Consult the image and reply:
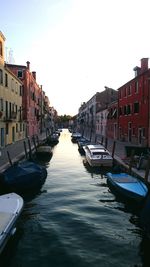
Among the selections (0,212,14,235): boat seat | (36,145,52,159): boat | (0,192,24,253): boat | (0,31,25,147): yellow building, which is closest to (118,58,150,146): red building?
(36,145,52,159): boat

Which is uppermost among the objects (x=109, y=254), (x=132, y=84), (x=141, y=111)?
(x=132, y=84)

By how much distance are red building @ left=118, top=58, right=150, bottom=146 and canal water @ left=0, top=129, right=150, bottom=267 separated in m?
20.8

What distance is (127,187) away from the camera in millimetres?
17141

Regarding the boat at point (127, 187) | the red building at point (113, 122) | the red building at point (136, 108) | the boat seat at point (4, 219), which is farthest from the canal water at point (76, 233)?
the red building at point (113, 122)

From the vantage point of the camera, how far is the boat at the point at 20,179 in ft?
60.5

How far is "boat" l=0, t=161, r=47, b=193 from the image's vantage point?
60.5 feet

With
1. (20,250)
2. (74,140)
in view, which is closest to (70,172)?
(20,250)

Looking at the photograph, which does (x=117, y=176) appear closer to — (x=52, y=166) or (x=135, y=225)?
(x=135, y=225)

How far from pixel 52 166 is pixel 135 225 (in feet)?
57.8

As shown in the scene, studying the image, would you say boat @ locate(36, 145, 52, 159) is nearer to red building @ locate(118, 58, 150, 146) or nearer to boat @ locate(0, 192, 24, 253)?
red building @ locate(118, 58, 150, 146)

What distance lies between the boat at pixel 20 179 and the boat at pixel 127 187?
4758 mm

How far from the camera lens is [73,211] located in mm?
15258

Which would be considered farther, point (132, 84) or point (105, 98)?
point (105, 98)

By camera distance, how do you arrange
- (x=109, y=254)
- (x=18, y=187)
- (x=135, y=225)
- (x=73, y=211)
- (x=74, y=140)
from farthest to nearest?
(x=74, y=140) → (x=18, y=187) → (x=73, y=211) → (x=135, y=225) → (x=109, y=254)
